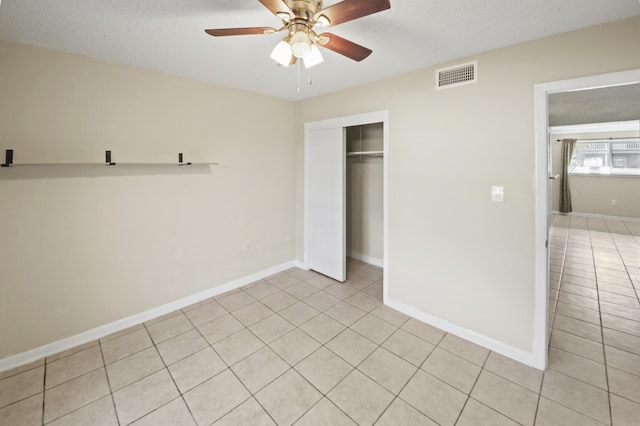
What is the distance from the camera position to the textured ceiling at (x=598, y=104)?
3.07m

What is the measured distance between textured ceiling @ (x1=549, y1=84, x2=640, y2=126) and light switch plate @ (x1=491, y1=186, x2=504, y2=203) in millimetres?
1770

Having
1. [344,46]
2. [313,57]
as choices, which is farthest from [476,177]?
[313,57]

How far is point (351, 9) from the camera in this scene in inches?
49.5

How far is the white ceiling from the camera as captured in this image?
1.61 m

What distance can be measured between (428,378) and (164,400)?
183cm

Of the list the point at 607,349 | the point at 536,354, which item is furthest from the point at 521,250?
the point at 607,349

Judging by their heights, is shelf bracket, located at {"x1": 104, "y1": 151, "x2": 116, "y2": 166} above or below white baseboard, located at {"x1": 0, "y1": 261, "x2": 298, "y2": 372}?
above

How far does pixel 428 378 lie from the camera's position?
2.00 m

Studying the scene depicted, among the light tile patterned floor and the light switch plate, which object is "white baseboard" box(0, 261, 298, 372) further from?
the light switch plate

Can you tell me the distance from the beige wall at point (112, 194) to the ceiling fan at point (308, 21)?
5.48ft

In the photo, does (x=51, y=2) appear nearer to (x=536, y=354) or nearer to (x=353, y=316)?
(x=353, y=316)

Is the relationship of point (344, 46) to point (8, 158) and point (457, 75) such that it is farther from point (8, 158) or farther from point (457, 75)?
point (8, 158)

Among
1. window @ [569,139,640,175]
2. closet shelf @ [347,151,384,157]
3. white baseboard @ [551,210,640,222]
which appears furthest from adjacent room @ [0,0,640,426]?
window @ [569,139,640,175]

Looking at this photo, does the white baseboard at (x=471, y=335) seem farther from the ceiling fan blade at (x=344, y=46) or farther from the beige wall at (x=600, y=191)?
the beige wall at (x=600, y=191)
